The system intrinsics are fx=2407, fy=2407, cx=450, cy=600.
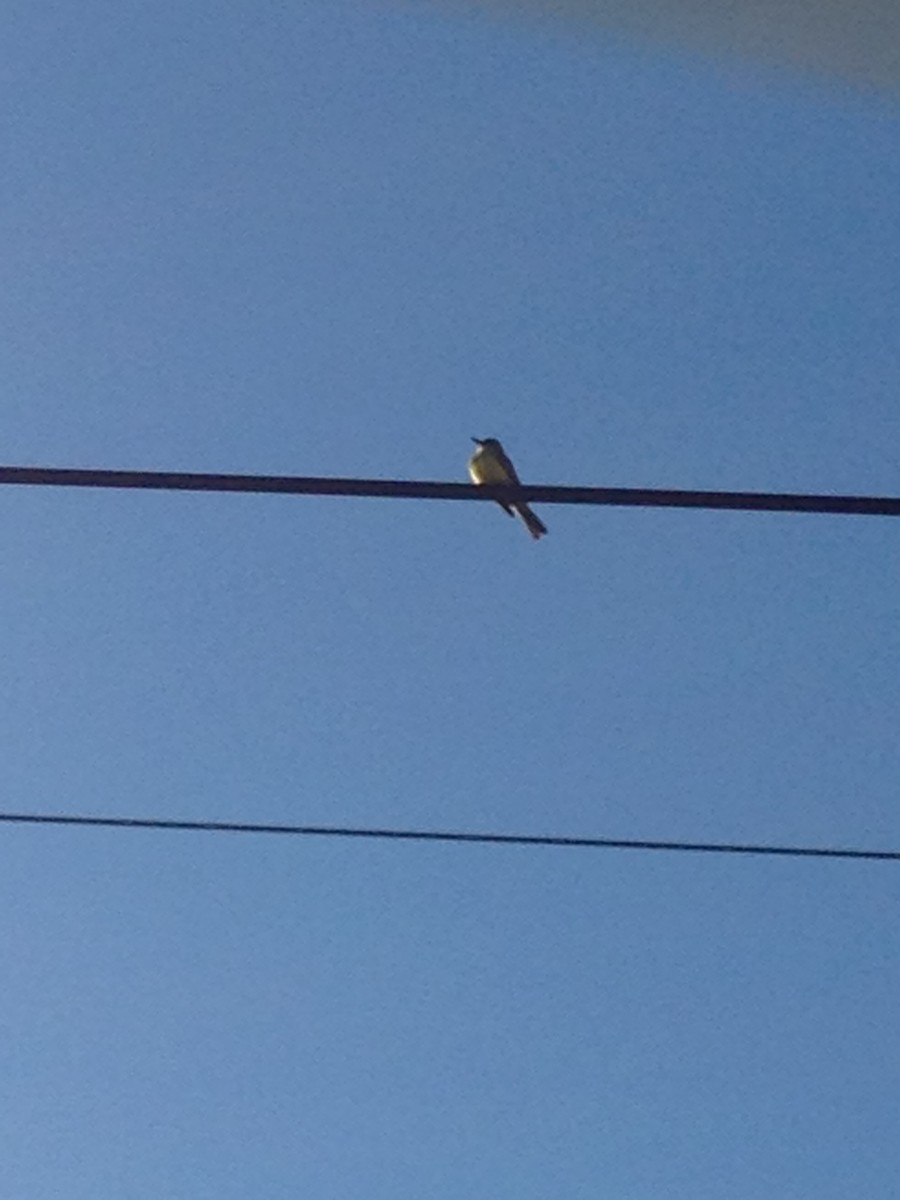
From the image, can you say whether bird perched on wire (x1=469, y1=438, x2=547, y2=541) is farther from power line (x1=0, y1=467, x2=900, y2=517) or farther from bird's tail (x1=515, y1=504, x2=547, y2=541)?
power line (x1=0, y1=467, x2=900, y2=517)

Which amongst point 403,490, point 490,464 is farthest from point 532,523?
point 403,490

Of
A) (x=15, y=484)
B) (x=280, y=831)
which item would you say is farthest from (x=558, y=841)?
(x=15, y=484)

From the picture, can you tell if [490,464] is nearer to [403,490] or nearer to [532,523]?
[532,523]

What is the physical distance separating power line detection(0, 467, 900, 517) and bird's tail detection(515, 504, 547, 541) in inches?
276

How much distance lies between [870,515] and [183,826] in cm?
250

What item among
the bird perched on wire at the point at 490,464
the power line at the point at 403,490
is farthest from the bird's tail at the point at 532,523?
the power line at the point at 403,490

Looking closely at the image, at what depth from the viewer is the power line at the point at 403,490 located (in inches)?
254

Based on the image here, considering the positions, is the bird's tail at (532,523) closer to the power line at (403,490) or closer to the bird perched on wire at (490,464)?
the bird perched on wire at (490,464)

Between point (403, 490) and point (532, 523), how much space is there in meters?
7.41

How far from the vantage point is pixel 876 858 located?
25.7 feet

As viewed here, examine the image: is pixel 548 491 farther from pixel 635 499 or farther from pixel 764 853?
pixel 764 853

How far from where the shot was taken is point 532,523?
13.9 meters

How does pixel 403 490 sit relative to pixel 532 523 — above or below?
below

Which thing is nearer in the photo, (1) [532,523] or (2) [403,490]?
(2) [403,490]
